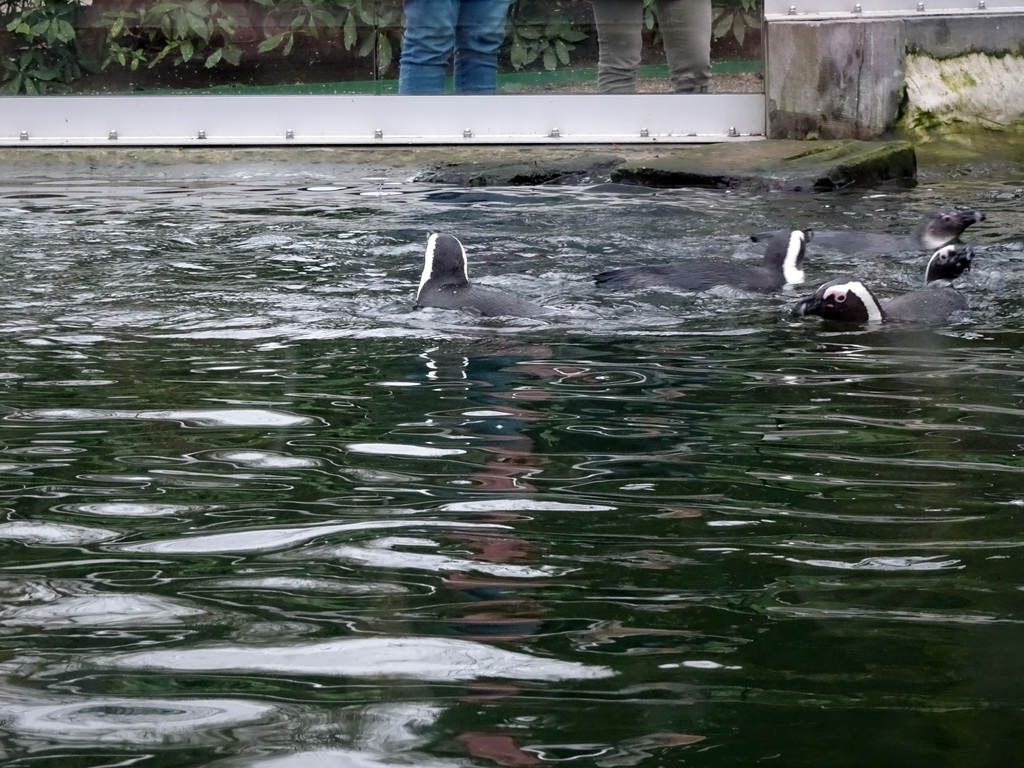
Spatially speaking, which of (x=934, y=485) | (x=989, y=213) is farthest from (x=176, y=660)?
(x=989, y=213)

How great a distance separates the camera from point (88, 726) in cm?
187

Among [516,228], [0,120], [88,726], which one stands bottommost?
[88,726]

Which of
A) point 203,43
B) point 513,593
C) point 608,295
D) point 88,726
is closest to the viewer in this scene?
point 88,726

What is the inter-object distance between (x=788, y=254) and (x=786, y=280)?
21cm

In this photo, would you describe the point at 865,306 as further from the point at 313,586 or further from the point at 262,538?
the point at 313,586

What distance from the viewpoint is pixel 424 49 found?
406 inches

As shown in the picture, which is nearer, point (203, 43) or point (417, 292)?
point (417, 292)

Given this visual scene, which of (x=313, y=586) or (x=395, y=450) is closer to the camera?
(x=313, y=586)

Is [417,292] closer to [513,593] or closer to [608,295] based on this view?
[608,295]

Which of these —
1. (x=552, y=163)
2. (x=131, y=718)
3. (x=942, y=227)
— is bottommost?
(x=131, y=718)

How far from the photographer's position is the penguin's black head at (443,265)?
5496mm

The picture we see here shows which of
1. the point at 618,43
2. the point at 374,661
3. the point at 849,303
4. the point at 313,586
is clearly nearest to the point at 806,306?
the point at 849,303

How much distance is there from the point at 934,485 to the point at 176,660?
166 centimetres

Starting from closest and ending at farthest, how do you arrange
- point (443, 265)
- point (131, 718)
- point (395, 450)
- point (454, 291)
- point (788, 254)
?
point (131, 718) → point (395, 450) → point (454, 291) → point (443, 265) → point (788, 254)
